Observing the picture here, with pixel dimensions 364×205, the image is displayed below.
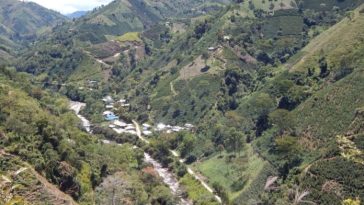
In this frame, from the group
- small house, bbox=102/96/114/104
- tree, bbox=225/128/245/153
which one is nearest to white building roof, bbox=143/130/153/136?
tree, bbox=225/128/245/153

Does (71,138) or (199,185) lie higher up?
(71,138)

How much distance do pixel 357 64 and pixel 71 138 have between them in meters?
64.2

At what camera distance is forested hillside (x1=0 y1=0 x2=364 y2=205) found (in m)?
73.8

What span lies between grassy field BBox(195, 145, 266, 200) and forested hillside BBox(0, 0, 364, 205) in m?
0.31

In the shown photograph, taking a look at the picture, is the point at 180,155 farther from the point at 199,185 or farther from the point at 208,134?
the point at 199,185

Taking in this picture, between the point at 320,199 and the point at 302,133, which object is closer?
the point at 320,199

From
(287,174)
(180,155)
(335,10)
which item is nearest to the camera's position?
(287,174)

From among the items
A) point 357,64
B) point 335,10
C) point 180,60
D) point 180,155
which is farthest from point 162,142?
point 335,10

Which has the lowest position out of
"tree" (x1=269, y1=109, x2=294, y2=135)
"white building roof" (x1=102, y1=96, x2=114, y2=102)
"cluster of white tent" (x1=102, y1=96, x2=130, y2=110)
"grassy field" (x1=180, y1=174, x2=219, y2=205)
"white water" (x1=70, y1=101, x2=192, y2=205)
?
"white building roof" (x1=102, y1=96, x2=114, y2=102)

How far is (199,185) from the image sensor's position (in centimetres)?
9656

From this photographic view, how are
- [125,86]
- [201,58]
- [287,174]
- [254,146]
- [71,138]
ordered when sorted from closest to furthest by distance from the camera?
1. [287,174]
2. [71,138]
3. [254,146]
4. [201,58]
5. [125,86]

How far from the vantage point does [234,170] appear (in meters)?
98.1

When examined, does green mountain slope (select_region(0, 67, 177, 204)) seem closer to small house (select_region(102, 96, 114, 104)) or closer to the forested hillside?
the forested hillside

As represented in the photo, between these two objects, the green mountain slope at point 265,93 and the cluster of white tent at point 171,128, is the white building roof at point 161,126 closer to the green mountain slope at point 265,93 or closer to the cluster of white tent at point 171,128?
the cluster of white tent at point 171,128
